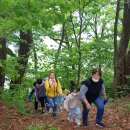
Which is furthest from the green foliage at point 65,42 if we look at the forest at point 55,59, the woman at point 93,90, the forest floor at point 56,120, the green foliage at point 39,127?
the green foliage at point 39,127

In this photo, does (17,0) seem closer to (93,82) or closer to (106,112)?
(93,82)

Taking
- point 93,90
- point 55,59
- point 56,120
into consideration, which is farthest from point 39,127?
point 55,59

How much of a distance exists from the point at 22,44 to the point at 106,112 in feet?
32.1

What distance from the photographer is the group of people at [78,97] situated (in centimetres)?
906

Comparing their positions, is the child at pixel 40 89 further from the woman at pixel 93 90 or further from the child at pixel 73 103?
the woman at pixel 93 90

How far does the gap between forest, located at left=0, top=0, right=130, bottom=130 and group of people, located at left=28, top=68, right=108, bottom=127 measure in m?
0.33

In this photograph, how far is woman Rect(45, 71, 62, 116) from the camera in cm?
1138

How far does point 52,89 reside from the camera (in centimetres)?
1147

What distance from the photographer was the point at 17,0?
7.32 m

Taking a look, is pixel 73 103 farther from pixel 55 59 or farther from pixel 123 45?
pixel 55 59

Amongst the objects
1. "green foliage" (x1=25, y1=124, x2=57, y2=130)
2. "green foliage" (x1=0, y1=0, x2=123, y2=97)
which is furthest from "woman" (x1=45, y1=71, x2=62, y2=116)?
"green foliage" (x1=25, y1=124, x2=57, y2=130)

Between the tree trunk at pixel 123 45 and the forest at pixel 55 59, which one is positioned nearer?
the forest at pixel 55 59

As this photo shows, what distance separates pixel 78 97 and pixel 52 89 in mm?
1463

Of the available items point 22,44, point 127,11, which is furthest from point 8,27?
point 22,44
